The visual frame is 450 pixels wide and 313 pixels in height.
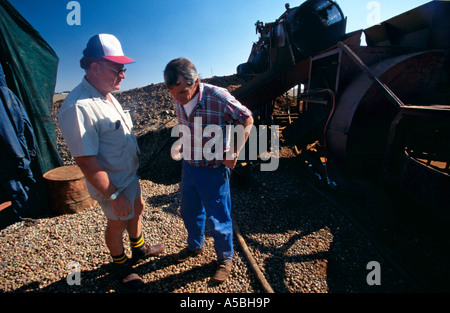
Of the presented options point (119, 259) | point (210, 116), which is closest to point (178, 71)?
point (210, 116)

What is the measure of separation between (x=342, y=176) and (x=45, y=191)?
18.7 feet

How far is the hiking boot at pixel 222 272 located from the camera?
2.38 m

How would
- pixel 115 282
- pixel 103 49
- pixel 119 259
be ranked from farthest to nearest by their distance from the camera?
pixel 115 282 → pixel 119 259 → pixel 103 49

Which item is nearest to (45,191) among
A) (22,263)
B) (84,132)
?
(22,263)

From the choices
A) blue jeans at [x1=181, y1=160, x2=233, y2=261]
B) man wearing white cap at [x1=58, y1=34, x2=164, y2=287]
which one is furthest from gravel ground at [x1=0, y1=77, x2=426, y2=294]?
man wearing white cap at [x1=58, y1=34, x2=164, y2=287]

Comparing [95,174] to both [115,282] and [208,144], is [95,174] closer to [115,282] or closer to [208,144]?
[208,144]

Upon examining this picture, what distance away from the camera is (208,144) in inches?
82.2

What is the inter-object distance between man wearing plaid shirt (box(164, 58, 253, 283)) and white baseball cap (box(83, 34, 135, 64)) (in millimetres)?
565

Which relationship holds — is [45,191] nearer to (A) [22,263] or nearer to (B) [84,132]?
(A) [22,263]

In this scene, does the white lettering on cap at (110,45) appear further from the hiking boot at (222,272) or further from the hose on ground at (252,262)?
the hose on ground at (252,262)

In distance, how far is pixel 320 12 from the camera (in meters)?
5.17

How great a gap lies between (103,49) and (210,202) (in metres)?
1.84

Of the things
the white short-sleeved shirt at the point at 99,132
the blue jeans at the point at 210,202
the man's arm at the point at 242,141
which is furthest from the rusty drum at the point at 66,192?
the man's arm at the point at 242,141

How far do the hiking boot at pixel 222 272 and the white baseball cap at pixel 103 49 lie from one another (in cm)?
251
